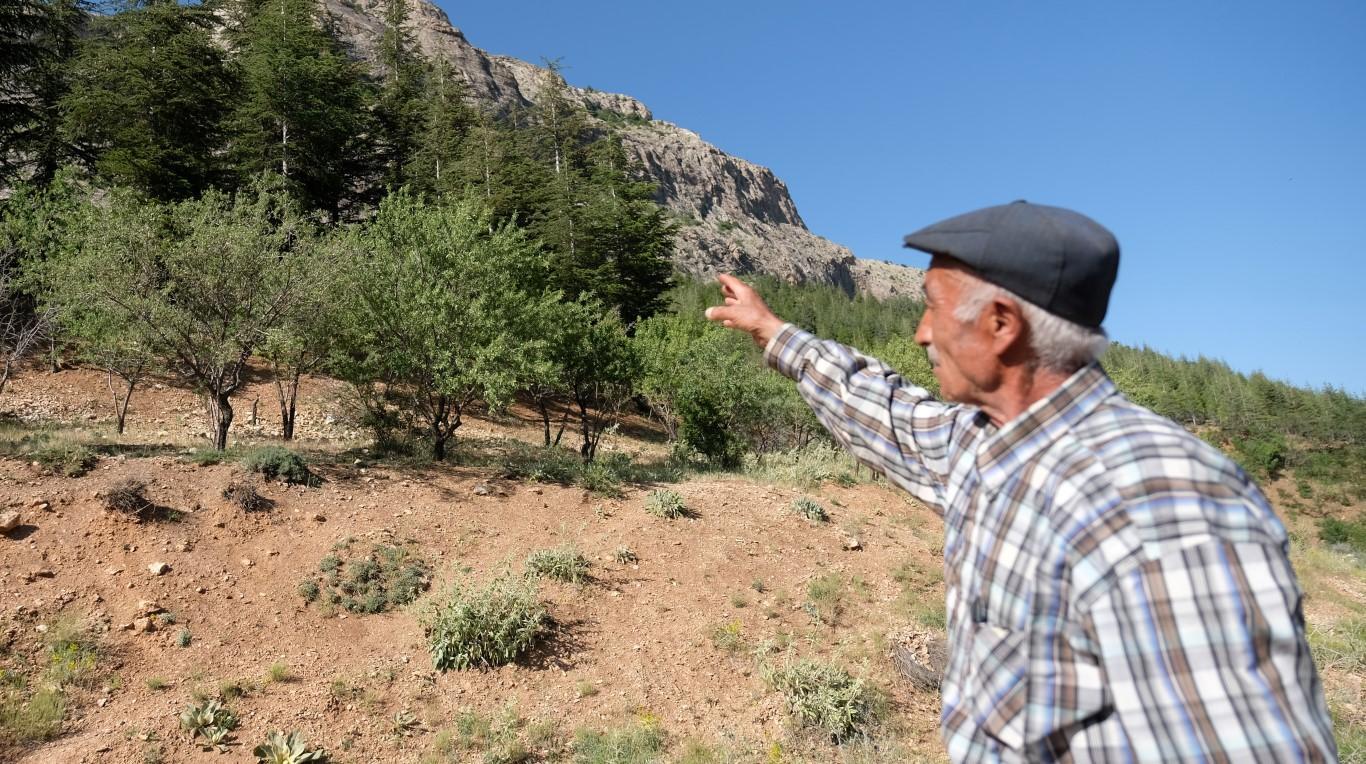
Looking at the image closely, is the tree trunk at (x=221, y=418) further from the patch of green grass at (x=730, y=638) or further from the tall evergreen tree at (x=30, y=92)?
the tall evergreen tree at (x=30, y=92)

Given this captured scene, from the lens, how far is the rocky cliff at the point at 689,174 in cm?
11575

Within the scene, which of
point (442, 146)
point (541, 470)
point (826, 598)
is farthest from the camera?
point (442, 146)

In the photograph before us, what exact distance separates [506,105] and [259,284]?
119192 mm

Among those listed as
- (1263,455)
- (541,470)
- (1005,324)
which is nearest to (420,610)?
(541,470)

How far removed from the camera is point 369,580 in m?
9.84

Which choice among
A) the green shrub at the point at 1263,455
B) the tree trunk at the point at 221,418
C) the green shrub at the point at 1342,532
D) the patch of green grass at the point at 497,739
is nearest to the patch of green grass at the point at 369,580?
the patch of green grass at the point at 497,739

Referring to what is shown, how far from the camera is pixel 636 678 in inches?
335

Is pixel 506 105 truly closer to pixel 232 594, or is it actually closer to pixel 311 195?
pixel 311 195

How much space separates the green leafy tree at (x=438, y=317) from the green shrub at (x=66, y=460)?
16.6 ft

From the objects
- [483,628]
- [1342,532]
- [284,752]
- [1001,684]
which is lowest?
[284,752]

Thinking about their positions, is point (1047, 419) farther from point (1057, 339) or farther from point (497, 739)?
point (497, 739)

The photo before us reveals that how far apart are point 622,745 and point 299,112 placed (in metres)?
30.7

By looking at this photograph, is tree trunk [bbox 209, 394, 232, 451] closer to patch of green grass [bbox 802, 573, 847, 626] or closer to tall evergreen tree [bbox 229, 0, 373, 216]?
patch of green grass [bbox 802, 573, 847, 626]

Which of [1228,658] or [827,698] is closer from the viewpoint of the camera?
[1228,658]
